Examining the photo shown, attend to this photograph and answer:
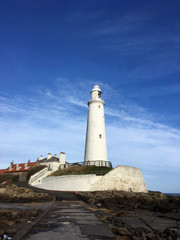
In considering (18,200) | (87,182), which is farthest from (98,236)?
(87,182)

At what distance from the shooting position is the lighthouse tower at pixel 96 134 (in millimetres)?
28547

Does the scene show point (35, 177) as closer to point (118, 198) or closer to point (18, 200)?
point (18, 200)

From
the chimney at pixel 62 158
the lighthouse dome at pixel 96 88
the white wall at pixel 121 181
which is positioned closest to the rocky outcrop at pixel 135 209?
the white wall at pixel 121 181

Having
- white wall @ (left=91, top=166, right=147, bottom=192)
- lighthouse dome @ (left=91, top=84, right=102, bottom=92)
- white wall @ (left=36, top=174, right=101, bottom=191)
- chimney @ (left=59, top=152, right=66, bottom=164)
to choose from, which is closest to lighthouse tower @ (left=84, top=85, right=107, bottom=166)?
lighthouse dome @ (left=91, top=84, right=102, bottom=92)

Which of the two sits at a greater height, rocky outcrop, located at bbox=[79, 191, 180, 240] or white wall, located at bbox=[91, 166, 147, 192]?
white wall, located at bbox=[91, 166, 147, 192]

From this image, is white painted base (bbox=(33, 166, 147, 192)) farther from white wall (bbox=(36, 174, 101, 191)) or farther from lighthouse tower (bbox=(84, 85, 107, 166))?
lighthouse tower (bbox=(84, 85, 107, 166))

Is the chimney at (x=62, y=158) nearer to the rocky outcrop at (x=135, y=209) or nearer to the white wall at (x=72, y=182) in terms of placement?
the white wall at (x=72, y=182)

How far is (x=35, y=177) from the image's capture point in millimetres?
30188

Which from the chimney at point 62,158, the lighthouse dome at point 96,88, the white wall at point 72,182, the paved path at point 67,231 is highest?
the lighthouse dome at point 96,88

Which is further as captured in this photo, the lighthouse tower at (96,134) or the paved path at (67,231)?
the lighthouse tower at (96,134)

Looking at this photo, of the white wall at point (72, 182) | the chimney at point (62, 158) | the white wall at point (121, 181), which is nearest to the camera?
the white wall at point (121, 181)

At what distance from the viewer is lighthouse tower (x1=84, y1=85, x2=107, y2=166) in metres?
28.5

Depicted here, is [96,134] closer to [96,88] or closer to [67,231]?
[96,88]

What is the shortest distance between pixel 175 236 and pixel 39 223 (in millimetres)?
4511
